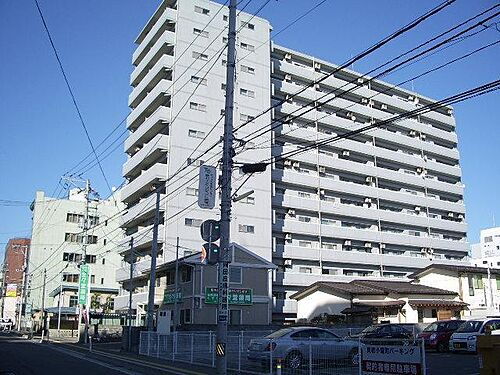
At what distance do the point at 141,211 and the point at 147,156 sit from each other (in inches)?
235

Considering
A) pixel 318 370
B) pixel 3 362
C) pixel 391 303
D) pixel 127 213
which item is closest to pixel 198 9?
pixel 127 213

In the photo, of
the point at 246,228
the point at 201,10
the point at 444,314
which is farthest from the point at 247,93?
the point at 444,314

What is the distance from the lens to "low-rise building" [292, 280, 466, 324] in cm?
4262

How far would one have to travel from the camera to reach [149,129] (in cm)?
5509

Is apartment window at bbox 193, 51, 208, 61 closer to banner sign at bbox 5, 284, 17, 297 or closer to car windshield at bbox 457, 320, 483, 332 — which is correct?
car windshield at bbox 457, 320, 483, 332

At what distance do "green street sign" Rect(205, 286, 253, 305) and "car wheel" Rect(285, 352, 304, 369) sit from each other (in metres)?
24.3

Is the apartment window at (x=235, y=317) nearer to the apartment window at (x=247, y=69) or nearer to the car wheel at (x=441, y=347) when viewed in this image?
the car wheel at (x=441, y=347)

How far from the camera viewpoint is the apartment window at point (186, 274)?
140 feet

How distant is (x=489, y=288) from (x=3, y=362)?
42017 millimetres

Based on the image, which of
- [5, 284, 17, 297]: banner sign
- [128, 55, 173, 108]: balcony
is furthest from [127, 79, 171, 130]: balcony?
[5, 284, 17, 297]: banner sign

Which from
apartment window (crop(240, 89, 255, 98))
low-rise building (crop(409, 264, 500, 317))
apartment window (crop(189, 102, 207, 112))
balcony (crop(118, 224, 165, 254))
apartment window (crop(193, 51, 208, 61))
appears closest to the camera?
low-rise building (crop(409, 264, 500, 317))

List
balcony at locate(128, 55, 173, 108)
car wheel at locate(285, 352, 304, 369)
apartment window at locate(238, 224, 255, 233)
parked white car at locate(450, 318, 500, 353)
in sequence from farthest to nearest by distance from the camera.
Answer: balcony at locate(128, 55, 173, 108) < apartment window at locate(238, 224, 255, 233) < parked white car at locate(450, 318, 500, 353) < car wheel at locate(285, 352, 304, 369)

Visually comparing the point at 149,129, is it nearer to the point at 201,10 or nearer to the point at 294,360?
the point at 201,10

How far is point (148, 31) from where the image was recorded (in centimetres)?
6338
